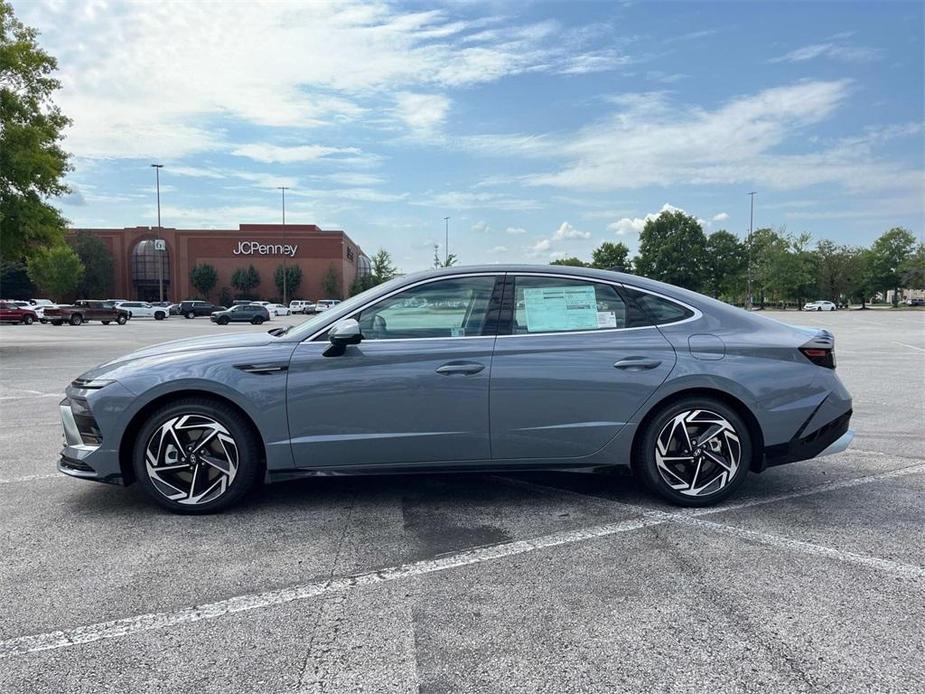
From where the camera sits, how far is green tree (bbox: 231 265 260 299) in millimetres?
70438

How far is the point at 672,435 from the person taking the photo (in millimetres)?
4062

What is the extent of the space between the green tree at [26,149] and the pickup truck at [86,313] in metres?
22.9

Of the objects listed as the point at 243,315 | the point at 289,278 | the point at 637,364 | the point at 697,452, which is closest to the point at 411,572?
the point at 637,364

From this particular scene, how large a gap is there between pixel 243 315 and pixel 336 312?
136 feet

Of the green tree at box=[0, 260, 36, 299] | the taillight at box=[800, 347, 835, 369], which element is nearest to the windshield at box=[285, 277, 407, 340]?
the taillight at box=[800, 347, 835, 369]

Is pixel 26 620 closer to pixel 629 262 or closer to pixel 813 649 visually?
pixel 813 649

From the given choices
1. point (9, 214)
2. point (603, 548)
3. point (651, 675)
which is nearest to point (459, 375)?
point (603, 548)

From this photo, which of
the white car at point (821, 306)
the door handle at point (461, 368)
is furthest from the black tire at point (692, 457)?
the white car at point (821, 306)

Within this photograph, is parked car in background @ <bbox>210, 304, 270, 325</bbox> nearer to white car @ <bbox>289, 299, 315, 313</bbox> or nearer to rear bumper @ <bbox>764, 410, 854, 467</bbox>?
white car @ <bbox>289, 299, 315, 313</bbox>

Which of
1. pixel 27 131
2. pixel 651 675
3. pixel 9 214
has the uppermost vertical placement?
pixel 27 131

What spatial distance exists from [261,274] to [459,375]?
72840 millimetres

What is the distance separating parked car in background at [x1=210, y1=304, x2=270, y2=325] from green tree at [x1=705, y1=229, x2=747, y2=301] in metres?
62.8

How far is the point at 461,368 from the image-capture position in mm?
3908

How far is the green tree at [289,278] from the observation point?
70688 millimetres
